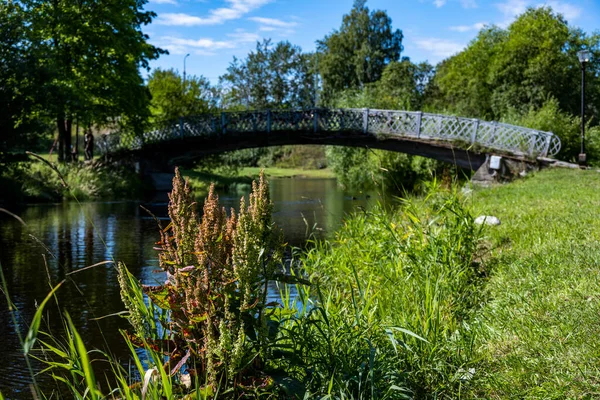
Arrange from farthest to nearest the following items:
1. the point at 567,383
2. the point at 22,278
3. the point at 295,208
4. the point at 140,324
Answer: the point at 295,208 → the point at 22,278 → the point at 567,383 → the point at 140,324

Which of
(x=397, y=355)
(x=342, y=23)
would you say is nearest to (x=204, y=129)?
(x=397, y=355)

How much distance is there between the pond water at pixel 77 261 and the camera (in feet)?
17.4

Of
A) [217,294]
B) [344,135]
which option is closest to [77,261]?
[217,294]

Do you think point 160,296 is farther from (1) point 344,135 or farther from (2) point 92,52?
(2) point 92,52

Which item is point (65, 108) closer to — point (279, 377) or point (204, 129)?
point (204, 129)

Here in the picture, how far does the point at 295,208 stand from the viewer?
18.9m

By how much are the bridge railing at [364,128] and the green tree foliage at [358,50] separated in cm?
3366

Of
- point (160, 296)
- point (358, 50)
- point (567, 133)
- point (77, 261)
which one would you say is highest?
point (358, 50)

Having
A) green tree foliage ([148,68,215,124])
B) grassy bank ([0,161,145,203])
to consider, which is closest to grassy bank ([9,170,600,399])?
grassy bank ([0,161,145,203])

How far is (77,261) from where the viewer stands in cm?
950

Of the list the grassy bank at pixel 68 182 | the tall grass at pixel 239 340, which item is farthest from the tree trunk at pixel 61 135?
the tall grass at pixel 239 340

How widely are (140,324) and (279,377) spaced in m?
0.65

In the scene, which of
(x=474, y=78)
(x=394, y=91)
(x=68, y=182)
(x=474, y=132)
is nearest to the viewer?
(x=68, y=182)

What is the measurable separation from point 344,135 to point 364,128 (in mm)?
861
